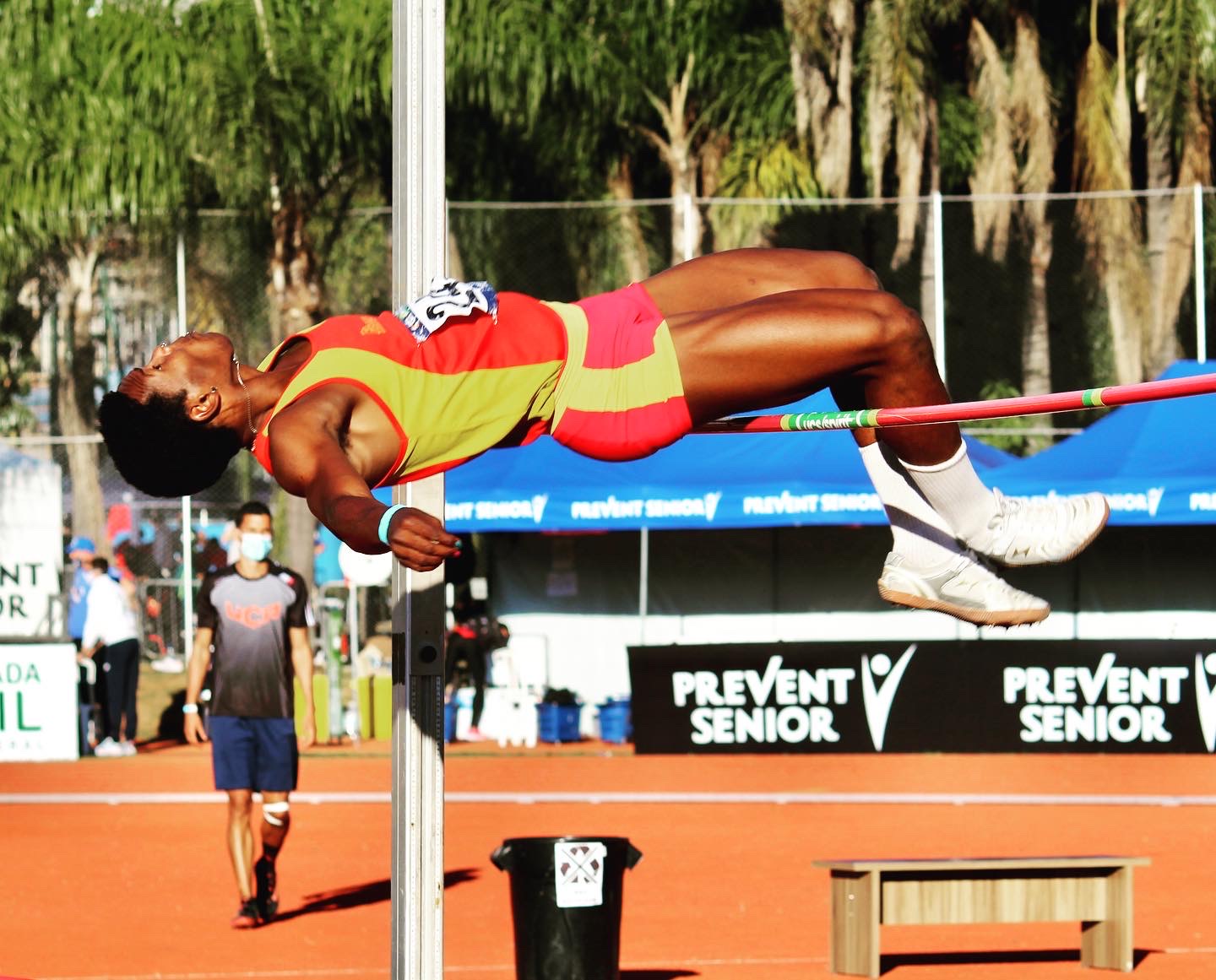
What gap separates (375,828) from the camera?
13648 mm

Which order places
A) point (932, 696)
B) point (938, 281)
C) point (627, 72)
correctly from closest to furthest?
point (932, 696)
point (938, 281)
point (627, 72)

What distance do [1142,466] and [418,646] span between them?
1201cm

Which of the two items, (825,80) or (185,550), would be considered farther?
(825,80)

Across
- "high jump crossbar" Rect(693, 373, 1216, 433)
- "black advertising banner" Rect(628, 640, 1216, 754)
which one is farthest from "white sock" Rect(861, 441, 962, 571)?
"black advertising banner" Rect(628, 640, 1216, 754)

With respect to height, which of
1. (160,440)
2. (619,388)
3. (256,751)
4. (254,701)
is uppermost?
(619,388)

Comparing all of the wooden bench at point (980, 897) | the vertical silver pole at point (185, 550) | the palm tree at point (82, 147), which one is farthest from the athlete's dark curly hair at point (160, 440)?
the palm tree at point (82, 147)

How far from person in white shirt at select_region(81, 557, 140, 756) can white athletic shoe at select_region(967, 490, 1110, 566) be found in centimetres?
1301

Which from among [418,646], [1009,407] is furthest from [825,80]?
[1009,407]

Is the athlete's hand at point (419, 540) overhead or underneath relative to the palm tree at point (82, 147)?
underneath

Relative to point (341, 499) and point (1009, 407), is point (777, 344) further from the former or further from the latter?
point (341, 499)

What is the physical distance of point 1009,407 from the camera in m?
4.39

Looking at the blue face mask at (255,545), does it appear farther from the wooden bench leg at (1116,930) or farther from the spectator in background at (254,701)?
the wooden bench leg at (1116,930)

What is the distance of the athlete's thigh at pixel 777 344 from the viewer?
4.63 metres

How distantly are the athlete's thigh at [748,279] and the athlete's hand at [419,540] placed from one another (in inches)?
49.7
